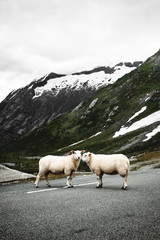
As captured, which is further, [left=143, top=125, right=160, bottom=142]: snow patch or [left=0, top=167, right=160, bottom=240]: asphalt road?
[left=143, top=125, right=160, bottom=142]: snow patch

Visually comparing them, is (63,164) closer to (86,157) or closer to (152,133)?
(86,157)

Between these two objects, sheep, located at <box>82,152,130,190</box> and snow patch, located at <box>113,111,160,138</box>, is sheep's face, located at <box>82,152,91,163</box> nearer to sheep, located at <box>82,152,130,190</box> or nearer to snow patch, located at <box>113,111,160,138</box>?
sheep, located at <box>82,152,130,190</box>

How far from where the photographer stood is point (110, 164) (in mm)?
12383

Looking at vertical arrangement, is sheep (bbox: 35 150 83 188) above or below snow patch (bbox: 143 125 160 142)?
below

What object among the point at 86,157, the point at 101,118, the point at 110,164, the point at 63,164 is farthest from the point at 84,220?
the point at 101,118

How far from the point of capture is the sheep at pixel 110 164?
1189 centimetres

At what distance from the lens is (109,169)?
1240cm

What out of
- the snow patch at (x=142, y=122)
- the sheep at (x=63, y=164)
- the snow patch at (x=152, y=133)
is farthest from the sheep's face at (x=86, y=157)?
the snow patch at (x=142, y=122)

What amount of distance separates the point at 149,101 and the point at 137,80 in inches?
1644

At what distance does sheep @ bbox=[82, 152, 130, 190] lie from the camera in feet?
39.0

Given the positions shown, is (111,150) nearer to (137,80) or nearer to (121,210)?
(121,210)

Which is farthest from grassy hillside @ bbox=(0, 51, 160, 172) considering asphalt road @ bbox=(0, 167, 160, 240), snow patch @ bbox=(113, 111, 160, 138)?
asphalt road @ bbox=(0, 167, 160, 240)

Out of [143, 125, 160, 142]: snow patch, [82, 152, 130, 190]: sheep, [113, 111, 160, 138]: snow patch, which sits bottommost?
[82, 152, 130, 190]: sheep

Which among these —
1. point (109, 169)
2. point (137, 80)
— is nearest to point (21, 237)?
point (109, 169)
